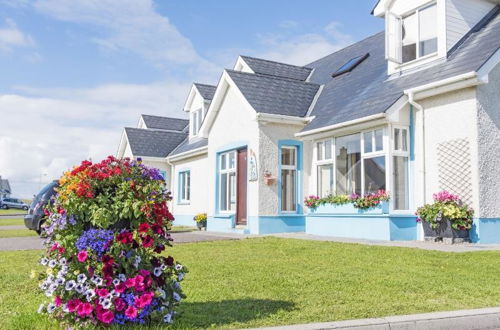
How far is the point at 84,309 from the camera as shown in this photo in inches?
150

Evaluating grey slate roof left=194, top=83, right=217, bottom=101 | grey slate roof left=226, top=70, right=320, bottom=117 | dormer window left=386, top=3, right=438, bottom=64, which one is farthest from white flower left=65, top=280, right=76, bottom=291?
grey slate roof left=194, top=83, right=217, bottom=101

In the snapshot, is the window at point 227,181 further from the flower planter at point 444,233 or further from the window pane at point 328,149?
the flower planter at point 444,233

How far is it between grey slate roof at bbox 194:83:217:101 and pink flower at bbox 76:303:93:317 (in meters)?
19.2

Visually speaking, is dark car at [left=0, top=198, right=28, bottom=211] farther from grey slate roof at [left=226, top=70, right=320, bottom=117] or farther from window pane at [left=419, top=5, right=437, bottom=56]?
window pane at [left=419, top=5, right=437, bottom=56]

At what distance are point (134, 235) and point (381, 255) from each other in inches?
231

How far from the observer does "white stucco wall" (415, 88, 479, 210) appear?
1081 centimetres

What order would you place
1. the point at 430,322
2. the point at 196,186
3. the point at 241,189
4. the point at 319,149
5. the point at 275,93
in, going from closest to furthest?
→ 1. the point at 430,322
2. the point at 319,149
3. the point at 275,93
4. the point at 241,189
5. the point at 196,186

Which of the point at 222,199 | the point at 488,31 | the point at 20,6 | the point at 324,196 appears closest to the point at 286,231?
the point at 324,196

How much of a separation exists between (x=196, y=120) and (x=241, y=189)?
27.2 feet

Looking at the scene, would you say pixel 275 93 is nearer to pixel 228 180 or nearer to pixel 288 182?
pixel 288 182

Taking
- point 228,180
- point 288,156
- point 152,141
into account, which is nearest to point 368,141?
point 288,156

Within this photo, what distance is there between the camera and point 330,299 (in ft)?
16.9

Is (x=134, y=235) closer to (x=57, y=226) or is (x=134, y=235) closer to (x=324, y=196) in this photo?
(x=57, y=226)

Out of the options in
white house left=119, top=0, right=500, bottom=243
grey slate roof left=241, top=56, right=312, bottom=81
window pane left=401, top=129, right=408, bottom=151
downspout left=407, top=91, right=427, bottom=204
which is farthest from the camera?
grey slate roof left=241, top=56, right=312, bottom=81
